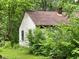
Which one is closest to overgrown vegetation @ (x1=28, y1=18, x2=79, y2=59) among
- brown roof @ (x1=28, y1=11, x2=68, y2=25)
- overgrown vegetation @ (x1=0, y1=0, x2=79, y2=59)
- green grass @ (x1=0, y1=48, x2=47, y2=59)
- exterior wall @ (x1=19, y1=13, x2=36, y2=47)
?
overgrown vegetation @ (x1=0, y1=0, x2=79, y2=59)

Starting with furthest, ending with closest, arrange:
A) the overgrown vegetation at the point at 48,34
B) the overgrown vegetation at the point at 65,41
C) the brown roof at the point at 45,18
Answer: the brown roof at the point at 45,18 → the overgrown vegetation at the point at 48,34 → the overgrown vegetation at the point at 65,41

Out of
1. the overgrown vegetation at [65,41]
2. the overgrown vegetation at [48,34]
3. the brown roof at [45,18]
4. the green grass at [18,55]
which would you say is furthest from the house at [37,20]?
the overgrown vegetation at [65,41]

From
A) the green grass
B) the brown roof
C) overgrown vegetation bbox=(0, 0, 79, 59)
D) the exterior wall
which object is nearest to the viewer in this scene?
overgrown vegetation bbox=(0, 0, 79, 59)

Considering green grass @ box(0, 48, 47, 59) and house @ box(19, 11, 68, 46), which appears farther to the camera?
house @ box(19, 11, 68, 46)

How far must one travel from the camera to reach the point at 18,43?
38.3 meters

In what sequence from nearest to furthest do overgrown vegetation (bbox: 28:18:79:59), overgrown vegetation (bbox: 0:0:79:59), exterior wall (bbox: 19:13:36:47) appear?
overgrown vegetation (bbox: 28:18:79:59) < overgrown vegetation (bbox: 0:0:79:59) < exterior wall (bbox: 19:13:36:47)

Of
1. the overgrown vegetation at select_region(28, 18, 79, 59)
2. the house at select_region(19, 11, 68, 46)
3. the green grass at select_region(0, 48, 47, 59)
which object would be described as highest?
the overgrown vegetation at select_region(28, 18, 79, 59)

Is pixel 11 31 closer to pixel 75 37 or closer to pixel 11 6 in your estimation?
pixel 11 6

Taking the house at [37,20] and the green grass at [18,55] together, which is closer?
the green grass at [18,55]

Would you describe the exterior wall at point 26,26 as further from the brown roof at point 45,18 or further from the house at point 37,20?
the brown roof at point 45,18

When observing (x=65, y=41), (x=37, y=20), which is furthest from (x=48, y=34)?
(x=37, y=20)

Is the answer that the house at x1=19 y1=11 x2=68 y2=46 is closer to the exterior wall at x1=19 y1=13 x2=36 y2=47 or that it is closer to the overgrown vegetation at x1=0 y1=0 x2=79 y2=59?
the exterior wall at x1=19 y1=13 x2=36 y2=47

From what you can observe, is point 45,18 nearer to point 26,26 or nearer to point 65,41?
point 26,26

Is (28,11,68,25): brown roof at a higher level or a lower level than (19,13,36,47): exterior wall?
higher
